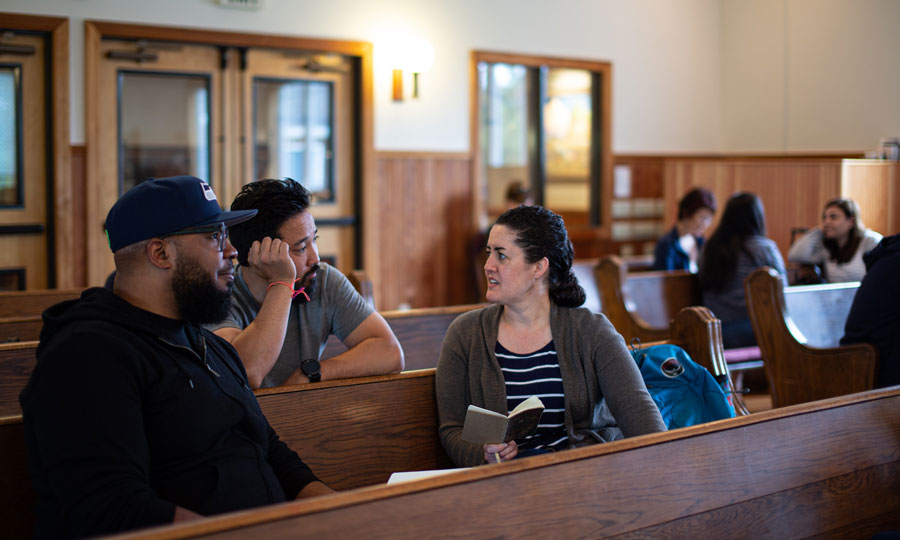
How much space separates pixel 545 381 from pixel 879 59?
5.72 meters

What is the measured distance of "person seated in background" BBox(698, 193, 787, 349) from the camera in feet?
15.2

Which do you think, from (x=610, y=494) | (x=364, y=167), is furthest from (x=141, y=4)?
(x=610, y=494)

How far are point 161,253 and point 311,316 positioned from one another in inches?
32.3

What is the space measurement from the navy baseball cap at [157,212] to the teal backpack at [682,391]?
4.32 ft

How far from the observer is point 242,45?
569cm

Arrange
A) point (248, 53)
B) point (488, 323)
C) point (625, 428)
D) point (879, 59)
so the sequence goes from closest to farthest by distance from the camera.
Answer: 1. point (625, 428)
2. point (488, 323)
3. point (248, 53)
4. point (879, 59)

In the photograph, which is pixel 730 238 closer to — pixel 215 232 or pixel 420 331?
pixel 420 331

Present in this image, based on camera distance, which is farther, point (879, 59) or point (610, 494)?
point (879, 59)

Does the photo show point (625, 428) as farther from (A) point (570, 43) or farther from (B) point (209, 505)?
(A) point (570, 43)

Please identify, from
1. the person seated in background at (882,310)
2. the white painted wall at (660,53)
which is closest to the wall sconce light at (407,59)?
the white painted wall at (660,53)

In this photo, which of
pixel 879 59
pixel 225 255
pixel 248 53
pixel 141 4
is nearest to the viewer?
pixel 225 255

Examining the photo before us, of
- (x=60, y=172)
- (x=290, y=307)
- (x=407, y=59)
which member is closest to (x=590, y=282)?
(x=407, y=59)

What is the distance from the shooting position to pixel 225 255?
1825 millimetres

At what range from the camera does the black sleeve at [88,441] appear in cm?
140
